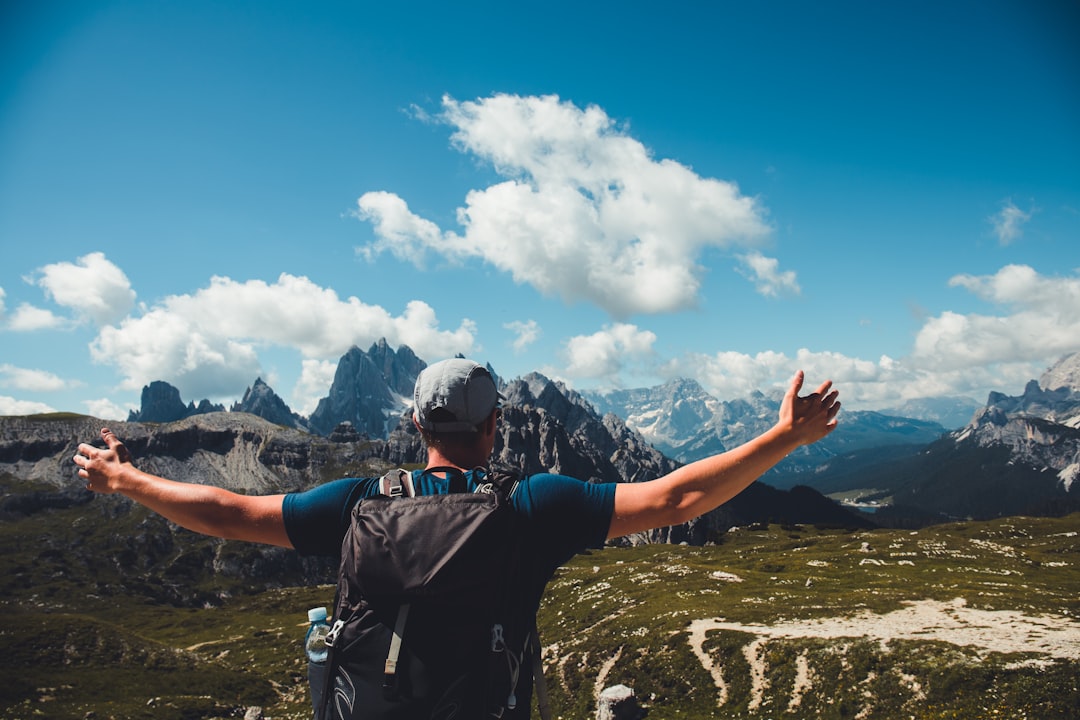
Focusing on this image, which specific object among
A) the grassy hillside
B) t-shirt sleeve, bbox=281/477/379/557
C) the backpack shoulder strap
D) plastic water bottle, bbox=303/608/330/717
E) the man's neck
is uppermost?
the man's neck

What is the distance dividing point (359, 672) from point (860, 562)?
10571 centimetres

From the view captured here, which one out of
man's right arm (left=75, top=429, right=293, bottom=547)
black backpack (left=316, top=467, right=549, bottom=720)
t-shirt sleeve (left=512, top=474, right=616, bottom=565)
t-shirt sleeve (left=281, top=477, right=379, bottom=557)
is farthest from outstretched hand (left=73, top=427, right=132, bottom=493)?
t-shirt sleeve (left=512, top=474, right=616, bottom=565)

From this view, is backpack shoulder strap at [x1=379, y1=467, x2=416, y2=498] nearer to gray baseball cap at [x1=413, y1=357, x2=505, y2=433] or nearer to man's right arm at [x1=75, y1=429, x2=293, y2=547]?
gray baseball cap at [x1=413, y1=357, x2=505, y2=433]

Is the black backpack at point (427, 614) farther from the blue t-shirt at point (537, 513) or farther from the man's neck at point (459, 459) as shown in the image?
the man's neck at point (459, 459)

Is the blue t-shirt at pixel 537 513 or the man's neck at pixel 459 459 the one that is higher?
the man's neck at pixel 459 459

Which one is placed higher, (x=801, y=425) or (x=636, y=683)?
(x=801, y=425)

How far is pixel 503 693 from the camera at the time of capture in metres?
4.35

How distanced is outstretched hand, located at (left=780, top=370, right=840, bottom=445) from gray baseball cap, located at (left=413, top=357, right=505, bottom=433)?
8.03 ft

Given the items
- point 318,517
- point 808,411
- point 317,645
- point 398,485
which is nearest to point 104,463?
point 318,517

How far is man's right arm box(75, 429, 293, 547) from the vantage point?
15.9ft

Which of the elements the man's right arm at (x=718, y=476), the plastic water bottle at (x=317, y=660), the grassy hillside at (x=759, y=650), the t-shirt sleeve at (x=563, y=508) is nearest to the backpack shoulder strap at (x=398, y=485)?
the t-shirt sleeve at (x=563, y=508)

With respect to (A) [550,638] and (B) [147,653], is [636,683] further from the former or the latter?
(B) [147,653]

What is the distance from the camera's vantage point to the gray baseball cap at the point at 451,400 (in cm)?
505

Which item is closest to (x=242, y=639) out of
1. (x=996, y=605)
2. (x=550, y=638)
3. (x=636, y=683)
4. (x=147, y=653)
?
(x=147, y=653)
